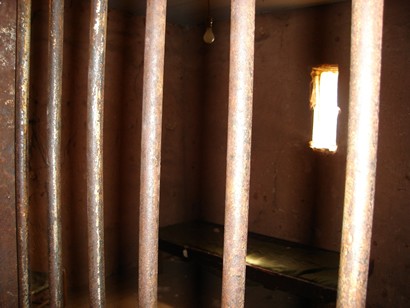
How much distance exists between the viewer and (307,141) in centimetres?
388

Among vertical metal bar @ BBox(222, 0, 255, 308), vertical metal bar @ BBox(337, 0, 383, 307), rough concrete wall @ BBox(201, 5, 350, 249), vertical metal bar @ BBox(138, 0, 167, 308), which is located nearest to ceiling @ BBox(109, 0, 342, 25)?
rough concrete wall @ BBox(201, 5, 350, 249)

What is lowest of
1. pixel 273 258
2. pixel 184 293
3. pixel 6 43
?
pixel 184 293

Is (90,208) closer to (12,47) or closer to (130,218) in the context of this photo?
(12,47)

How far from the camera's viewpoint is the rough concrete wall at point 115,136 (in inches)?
129

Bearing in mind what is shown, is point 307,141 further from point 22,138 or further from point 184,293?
point 22,138

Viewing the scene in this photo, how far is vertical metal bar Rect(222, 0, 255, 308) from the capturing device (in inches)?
30.2

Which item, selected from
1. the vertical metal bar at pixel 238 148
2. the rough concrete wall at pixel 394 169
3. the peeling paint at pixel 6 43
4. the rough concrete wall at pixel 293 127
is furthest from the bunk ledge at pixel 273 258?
the peeling paint at pixel 6 43

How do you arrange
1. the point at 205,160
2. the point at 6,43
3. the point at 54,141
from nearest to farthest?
the point at 54,141 → the point at 6,43 → the point at 205,160

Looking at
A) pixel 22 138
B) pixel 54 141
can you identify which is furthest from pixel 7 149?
pixel 54 141

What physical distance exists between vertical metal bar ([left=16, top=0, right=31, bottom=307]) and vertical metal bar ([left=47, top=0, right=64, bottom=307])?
0.10 metres

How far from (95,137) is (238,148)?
45 centimetres

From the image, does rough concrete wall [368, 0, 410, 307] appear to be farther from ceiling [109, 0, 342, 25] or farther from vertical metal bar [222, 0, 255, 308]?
vertical metal bar [222, 0, 255, 308]

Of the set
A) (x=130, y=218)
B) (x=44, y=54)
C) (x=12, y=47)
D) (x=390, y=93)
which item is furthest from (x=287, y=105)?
(x=12, y=47)

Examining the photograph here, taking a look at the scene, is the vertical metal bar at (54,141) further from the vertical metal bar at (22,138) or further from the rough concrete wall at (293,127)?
the rough concrete wall at (293,127)
